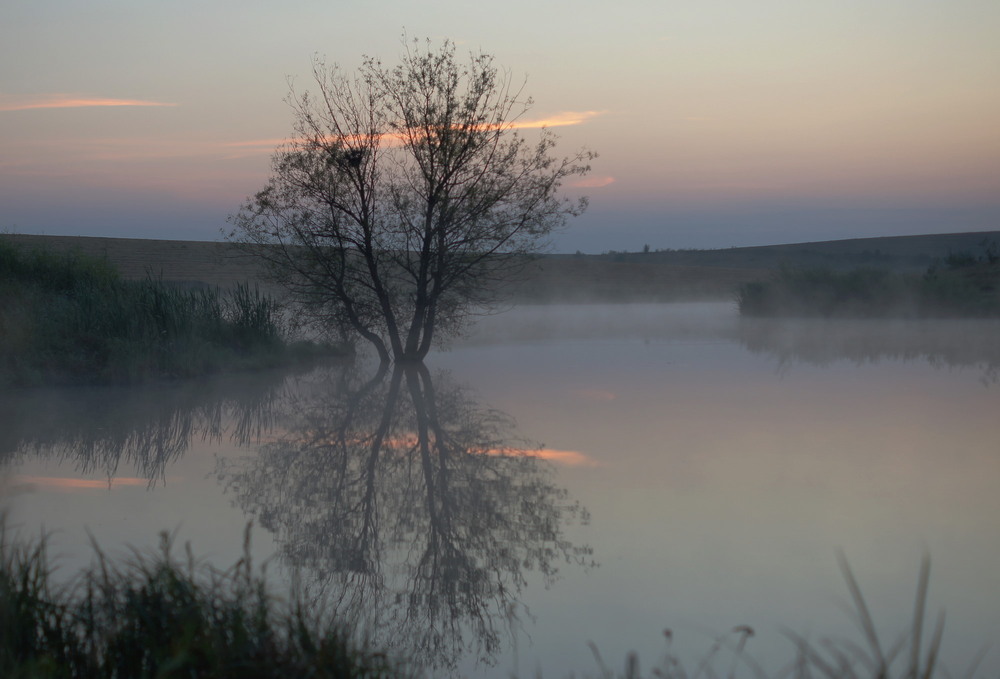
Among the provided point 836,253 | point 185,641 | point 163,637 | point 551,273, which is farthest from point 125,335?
point 836,253

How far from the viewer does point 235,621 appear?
2.77 meters

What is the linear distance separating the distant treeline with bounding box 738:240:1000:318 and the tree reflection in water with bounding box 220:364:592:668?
786 inches

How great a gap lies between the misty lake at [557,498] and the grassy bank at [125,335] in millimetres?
732

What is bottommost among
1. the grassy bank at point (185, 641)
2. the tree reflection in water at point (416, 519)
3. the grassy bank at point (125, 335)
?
the tree reflection in water at point (416, 519)

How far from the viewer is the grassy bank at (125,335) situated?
11.5 metres

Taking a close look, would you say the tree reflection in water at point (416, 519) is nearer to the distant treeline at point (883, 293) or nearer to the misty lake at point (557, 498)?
the misty lake at point (557, 498)

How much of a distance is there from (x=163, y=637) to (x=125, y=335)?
10.8 m

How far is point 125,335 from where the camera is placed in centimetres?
1266

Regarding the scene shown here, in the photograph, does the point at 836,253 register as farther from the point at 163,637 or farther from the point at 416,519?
the point at 163,637

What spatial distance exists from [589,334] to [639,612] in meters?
18.1

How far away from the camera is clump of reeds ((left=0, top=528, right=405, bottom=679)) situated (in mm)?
2654

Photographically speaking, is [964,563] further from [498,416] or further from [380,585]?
[498,416]

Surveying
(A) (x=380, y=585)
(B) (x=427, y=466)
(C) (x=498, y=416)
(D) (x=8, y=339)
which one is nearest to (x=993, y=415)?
(C) (x=498, y=416)

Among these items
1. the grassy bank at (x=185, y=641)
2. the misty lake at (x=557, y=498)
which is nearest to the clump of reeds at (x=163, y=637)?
the grassy bank at (x=185, y=641)
